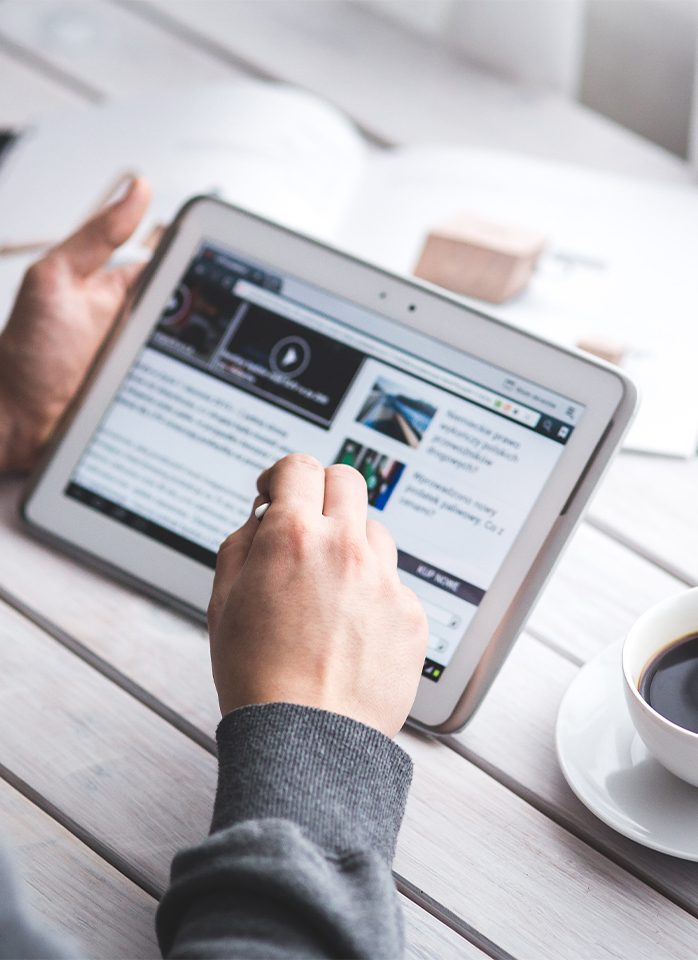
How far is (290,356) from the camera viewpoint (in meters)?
0.63

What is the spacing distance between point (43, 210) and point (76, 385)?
0.83 ft

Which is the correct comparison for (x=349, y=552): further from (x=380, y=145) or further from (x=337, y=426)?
(x=380, y=145)

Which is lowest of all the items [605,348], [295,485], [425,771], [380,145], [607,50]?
[425,771]

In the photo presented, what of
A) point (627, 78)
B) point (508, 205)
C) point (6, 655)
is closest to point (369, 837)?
point (6, 655)

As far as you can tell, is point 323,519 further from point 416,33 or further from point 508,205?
point 416,33

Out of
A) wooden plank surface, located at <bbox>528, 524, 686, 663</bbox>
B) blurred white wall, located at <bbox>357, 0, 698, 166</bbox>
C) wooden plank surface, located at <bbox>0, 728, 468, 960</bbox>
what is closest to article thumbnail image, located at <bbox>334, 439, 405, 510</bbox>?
wooden plank surface, located at <bbox>528, 524, 686, 663</bbox>

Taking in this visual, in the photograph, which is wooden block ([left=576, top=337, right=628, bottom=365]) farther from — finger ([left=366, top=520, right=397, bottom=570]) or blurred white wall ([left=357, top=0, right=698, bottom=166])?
blurred white wall ([left=357, top=0, right=698, bottom=166])

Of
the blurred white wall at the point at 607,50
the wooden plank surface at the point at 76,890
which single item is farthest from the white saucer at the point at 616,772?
the blurred white wall at the point at 607,50

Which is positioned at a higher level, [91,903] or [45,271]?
[45,271]

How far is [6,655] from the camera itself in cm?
59

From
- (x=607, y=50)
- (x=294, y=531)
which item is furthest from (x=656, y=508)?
(x=607, y=50)

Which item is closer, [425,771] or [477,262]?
[425,771]

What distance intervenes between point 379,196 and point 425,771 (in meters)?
0.55

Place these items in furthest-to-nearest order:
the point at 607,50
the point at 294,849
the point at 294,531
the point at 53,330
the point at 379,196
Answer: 1. the point at 607,50
2. the point at 379,196
3. the point at 53,330
4. the point at 294,531
5. the point at 294,849
